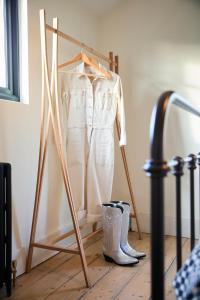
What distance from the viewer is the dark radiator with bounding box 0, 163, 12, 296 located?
4.77 ft

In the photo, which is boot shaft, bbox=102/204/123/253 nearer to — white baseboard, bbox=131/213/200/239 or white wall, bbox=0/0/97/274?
white wall, bbox=0/0/97/274

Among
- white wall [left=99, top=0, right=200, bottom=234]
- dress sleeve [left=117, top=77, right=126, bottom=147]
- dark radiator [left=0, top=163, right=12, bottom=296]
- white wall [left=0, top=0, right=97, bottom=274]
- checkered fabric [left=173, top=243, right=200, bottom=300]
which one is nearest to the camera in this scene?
checkered fabric [left=173, top=243, right=200, bottom=300]

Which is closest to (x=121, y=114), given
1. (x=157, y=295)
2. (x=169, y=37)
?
(x=169, y=37)

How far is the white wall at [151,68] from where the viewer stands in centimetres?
243

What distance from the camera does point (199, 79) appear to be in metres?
A: 2.40

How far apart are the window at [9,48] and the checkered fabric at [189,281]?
1456mm

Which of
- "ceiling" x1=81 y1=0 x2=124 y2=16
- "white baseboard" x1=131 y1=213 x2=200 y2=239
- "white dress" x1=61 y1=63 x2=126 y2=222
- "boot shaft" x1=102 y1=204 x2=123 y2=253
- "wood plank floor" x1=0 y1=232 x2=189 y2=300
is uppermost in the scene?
"ceiling" x1=81 y1=0 x2=124 y2=16

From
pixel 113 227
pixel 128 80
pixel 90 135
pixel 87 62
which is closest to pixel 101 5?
pixel 128 80

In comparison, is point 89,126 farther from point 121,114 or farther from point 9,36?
point 9,36

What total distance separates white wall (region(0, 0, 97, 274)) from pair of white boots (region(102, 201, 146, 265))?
1.27ft

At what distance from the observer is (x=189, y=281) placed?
2.00ft

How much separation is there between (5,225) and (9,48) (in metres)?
1.08

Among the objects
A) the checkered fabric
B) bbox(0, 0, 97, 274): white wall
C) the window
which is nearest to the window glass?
the window

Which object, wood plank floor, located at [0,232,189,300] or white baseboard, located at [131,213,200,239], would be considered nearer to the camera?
wood plank floor, located at [0,232,189,300]
